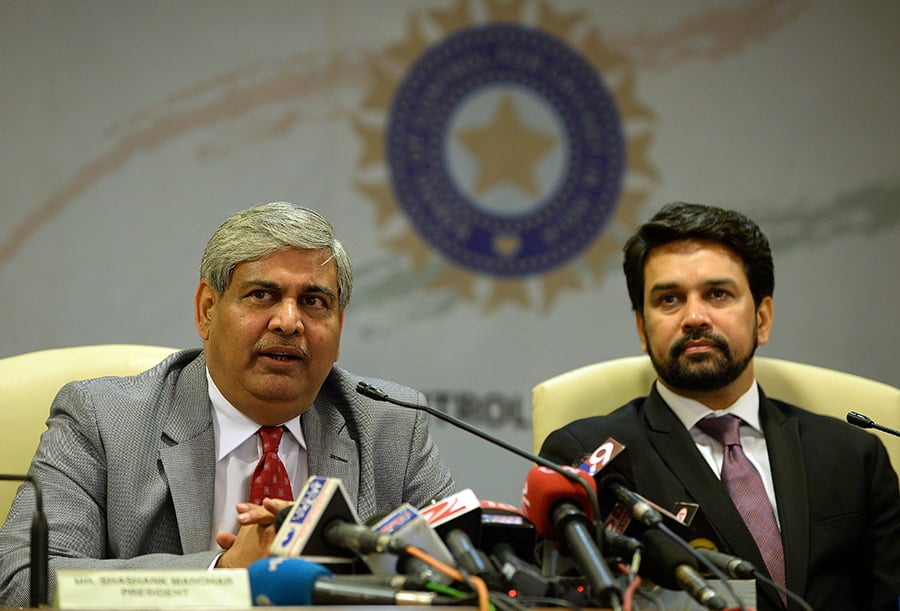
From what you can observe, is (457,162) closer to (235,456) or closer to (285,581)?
(235,456)

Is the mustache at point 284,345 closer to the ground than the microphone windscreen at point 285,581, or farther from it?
farther from it

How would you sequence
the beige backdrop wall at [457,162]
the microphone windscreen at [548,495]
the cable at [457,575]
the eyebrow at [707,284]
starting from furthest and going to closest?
the beige backdrop wall at [457,162], the eyebrow at [707,284], the microphone windscreen at [548,495], the cable at [457,575]

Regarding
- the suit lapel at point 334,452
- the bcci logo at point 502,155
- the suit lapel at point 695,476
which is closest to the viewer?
the suit lapel at point 334,452

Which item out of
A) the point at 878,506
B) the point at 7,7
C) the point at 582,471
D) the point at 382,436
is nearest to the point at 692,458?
the point at 878,506

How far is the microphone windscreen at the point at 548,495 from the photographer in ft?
5.96

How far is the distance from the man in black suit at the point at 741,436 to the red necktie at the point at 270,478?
810 millimetres

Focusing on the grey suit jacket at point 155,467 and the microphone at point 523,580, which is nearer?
the microphone at point 523,580

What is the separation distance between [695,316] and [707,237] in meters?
0.27

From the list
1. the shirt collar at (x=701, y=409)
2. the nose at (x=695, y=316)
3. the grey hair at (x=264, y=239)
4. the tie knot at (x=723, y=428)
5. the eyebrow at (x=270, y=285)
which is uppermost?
the grey hair at (x=264, y=239)

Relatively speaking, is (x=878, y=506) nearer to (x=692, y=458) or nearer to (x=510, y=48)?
(x=692, y=458)

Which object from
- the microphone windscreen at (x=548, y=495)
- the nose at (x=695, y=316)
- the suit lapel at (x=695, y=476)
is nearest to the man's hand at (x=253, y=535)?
the microphone windscreen at (x=548, y=495)

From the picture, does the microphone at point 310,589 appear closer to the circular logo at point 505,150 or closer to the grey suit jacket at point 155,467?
the grey suit jacket at point 155,467

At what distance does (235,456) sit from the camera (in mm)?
2646

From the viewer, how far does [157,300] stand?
13.6 feet
